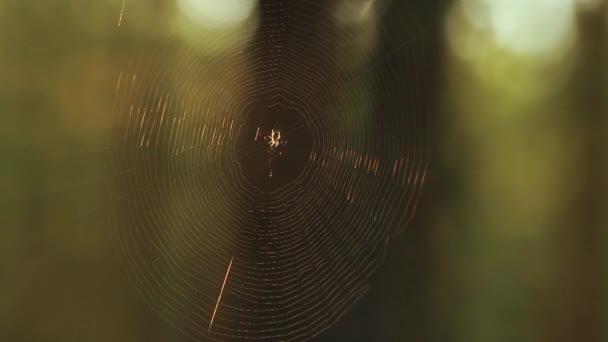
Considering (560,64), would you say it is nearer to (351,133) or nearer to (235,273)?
(351,133)

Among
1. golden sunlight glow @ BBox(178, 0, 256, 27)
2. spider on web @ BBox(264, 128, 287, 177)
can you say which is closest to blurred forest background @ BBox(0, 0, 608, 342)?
golden sunlight glow @ BBox(178, 0, 256, 27)

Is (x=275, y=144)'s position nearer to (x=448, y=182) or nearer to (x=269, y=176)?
(x=269, y=176)

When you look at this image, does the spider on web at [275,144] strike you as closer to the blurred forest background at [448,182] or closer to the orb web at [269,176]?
the orb web at [269,176]

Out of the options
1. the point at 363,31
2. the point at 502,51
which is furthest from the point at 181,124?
the point at 502,51

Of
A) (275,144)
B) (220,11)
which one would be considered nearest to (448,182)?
(275,144)

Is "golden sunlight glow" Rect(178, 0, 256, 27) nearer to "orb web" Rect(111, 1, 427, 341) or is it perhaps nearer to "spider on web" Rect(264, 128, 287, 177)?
A: "orb web" Rect(111, 1, 427, 341)

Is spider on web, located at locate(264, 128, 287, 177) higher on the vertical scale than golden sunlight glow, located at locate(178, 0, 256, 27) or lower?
lower

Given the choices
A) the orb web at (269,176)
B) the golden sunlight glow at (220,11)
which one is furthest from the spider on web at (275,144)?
the golden sunlight glow at (220,11)
